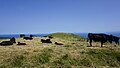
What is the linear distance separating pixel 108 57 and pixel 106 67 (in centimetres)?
321

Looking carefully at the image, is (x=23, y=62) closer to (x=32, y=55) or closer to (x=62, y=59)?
(x=32, y=55)

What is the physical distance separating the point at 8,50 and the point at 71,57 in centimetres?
→ 766

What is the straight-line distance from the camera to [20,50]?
2636cm

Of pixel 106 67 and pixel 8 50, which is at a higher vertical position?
pixel 8 50

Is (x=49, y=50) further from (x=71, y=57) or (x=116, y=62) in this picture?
(x=116, y=62)

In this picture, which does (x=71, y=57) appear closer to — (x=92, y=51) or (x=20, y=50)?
(x=92, y=51)

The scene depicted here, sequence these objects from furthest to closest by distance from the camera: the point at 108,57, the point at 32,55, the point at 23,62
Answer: the point at 108,57, the point at 32,55, the point at 23,62

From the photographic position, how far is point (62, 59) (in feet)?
78.8

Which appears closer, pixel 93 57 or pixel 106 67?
pixel 106 67

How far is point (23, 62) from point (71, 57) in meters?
5.42

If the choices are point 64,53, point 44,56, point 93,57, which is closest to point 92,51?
point 93,57

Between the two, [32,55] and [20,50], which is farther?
[20,50]

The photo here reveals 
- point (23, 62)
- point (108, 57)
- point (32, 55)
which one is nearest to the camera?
point (23, 62)

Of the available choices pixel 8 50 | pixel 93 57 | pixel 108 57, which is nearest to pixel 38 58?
pixel 8 50
